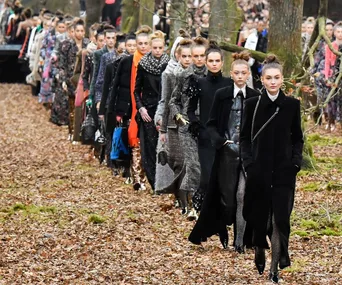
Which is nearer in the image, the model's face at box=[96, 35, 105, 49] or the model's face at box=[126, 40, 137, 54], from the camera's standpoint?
the model's face at box=[126, 40, 137, 54]

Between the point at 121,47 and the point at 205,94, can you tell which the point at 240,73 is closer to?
the point at 205,94

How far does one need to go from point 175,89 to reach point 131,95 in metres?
2.94

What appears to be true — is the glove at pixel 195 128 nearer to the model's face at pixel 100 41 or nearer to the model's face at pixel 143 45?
the model's face at pixel 143 45

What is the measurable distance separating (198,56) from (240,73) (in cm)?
184

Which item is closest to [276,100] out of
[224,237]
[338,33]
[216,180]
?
[216,180]

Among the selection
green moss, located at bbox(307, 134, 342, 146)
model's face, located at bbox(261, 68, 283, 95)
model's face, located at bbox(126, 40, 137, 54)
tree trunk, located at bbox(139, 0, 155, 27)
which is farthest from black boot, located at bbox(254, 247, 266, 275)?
tree trunk, located at bbox(139, 0, 155, 27)

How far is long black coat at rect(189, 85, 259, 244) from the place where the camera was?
11469 millimetres

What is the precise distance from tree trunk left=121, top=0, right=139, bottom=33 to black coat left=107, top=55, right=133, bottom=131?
10.8 metres

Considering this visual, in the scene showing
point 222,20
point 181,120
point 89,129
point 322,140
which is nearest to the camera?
point 181,120

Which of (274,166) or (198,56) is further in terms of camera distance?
(198,56)

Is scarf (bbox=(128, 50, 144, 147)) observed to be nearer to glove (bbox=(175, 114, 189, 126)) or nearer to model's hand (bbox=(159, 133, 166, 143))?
model's hand (bbox=(159, 133, 166, 143))

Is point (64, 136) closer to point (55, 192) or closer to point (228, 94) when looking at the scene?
point (55, 192)

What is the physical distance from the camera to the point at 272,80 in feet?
33.7

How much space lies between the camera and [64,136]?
78.9ft
